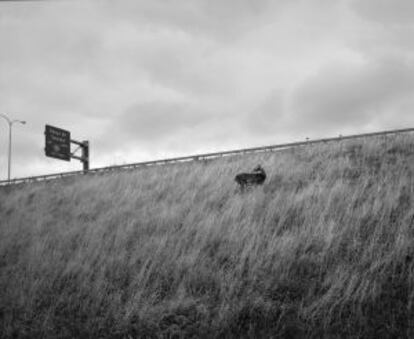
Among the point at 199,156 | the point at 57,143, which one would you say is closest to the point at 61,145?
the point at 57,143

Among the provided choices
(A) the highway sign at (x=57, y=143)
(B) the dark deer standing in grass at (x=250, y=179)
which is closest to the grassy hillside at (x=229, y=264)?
(B) the dark deer standing in grass at (x=250, y=179)

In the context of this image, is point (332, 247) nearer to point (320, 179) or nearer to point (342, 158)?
point (320, 179)

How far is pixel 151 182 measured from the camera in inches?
579

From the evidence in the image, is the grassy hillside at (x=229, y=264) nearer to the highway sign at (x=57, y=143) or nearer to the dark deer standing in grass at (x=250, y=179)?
the dark deer standing in grass at (x=250, y=179)

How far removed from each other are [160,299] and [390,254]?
343cm

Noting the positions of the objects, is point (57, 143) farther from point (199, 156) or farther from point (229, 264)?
point (229, 264)

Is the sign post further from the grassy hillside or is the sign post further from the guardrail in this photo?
the grassy hillside

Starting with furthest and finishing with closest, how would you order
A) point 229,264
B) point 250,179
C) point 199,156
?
point 199,156
point 250,179
point 229,264

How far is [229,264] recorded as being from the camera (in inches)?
235

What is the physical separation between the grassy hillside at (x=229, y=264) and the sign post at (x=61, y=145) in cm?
1311

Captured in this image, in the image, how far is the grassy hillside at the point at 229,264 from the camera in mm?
4559

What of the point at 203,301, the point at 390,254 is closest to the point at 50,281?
the point at 203,301

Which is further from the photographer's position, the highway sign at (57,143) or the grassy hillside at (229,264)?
the highway sign at (57,143)

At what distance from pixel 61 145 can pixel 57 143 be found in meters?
0.29
